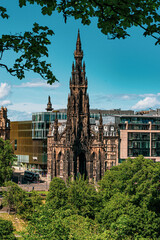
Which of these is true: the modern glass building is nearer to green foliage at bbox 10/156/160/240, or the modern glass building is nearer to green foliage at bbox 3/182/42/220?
green foliage at bbox 10/156/160/240

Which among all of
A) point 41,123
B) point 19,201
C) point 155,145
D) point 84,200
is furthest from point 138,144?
point 84,200

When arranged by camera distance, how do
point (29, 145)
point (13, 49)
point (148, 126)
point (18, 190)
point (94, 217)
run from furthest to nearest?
1. point (29, 145)
2. point (148, 126)
3. point (18, 190)
4. point (94, 217)
5. point (13, 49)

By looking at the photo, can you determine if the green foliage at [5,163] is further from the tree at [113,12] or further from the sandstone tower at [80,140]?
the tree at [113,12]

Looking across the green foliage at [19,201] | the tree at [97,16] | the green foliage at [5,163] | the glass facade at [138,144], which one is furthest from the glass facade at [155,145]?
the tree at [97,16]

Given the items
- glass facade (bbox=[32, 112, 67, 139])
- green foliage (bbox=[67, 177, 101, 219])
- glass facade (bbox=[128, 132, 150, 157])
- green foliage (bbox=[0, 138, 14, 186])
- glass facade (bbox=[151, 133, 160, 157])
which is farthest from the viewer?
glass facade (bbox=[32, 112, 67, 139])

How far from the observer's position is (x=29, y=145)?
149 meters

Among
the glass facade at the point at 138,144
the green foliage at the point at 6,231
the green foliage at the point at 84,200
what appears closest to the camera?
the green foliage at the point at 6,231

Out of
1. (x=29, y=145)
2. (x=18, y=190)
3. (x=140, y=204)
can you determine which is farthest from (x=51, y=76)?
(x=29, y=145)

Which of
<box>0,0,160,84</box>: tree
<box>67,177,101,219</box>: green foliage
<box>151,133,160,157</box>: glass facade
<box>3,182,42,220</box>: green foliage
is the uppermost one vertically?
<box>0,0,160,84</box>: tree

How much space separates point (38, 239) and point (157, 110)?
440 ft

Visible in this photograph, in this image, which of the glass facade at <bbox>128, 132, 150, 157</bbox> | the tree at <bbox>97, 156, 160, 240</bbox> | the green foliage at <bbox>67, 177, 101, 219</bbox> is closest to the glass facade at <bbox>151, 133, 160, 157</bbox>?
the glass facade at <bbox>128, 132, 150, 157</bbox>

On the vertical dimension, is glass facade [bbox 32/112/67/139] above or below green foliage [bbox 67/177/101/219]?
above

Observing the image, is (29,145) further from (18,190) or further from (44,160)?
(18,190)

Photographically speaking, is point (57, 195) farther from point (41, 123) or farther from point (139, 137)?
point (41, 123)
